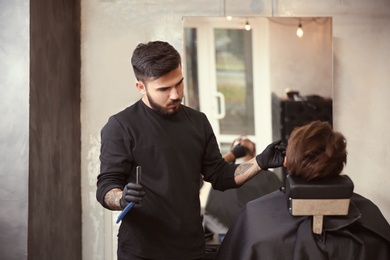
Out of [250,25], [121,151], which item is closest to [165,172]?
[121,151]

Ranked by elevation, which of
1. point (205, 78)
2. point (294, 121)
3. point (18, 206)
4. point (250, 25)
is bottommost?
point (18, 206)

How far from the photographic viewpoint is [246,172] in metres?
2.49

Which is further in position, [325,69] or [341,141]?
[325,69]

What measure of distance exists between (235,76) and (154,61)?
47.9 inches

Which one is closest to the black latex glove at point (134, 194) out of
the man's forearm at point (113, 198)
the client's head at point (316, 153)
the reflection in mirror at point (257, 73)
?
the man's forearm at point (113, 198)

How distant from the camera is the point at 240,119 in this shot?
11.4 ft

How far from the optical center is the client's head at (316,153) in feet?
6.83

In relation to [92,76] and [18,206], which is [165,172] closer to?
[18,206]

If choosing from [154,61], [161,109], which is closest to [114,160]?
[161,109]

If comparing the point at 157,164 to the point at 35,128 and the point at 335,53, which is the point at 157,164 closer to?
the point at 35,128

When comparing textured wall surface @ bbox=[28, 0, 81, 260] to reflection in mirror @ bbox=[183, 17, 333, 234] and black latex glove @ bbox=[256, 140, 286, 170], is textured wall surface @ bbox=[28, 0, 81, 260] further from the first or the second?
black latex glove @ bbox=[256, 140, 286, 170]

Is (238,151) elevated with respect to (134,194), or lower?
elevated

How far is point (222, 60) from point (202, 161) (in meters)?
1.06

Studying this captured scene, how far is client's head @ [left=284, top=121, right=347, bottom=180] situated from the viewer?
2082 mm
